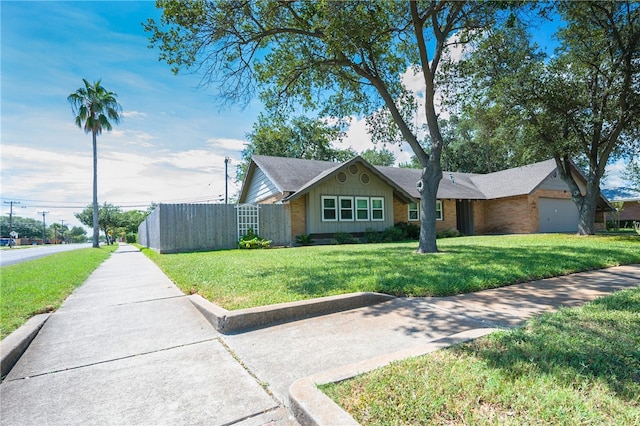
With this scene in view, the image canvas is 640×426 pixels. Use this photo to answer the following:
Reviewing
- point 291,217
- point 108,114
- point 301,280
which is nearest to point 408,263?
point 301,280

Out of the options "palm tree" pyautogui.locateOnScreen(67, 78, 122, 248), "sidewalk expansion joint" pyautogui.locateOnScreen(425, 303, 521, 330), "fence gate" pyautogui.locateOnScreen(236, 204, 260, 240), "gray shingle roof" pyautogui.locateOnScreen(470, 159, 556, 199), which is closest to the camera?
"sidewalk expansion joint" pyautogui.locateOnScreen(425, 303, 521, 330)

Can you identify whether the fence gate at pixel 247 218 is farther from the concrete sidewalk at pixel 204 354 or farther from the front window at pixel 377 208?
the concrete sidewalk at pixel 204 354

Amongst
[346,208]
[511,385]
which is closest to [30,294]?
[511,385]

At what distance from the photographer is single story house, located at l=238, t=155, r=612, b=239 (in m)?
17.1

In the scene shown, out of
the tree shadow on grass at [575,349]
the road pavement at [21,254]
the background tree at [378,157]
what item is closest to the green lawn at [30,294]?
the tree shadow on grass at [575,349]

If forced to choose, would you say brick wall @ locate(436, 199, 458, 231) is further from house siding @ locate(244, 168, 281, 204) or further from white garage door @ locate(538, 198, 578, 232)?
house siding @ locate(244, 168, 281, 204)

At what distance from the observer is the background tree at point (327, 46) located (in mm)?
9283

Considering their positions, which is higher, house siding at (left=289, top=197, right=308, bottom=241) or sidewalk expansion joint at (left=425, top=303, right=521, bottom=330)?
house siding at (left=289, top=197, right=308, bottom=241)

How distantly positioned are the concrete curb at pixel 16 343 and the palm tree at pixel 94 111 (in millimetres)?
23530

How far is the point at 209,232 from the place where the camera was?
1511 cm

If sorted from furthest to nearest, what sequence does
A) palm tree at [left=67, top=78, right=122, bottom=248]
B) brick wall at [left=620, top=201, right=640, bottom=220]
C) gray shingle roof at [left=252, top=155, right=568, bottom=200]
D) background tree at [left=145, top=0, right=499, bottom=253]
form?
brick wall at [left=620, top=201, right=640, bottom=220], palm tree at [left=67, top=78, right=122, bottom=248], gray shingle roof at [left=252, top=155, right=568, bottom=200], background tree at [left=145, top=0, right=499, bottom=253]

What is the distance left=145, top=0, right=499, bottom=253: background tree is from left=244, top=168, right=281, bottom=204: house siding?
6.43 metres

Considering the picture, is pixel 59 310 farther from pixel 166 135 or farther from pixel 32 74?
pixel 166 135

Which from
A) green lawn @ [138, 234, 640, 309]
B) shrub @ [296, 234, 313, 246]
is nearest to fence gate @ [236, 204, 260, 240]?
shrub @ [296, 234, 313, 246]
